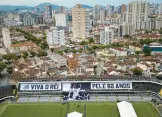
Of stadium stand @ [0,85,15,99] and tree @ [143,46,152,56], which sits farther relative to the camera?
tree @ [143,46,152,56]

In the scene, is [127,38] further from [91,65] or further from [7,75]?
[7,75]

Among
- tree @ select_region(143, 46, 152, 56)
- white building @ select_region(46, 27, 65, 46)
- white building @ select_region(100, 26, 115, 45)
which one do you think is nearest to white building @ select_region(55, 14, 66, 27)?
white building @ select_region(46, 27, 65, 46)

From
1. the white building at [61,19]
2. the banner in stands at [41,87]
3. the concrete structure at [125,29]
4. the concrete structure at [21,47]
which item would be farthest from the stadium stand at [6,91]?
the white building at [61,19]

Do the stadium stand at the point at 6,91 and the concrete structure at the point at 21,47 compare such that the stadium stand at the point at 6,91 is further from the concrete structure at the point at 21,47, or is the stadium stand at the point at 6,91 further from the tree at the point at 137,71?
the concrete structure at the point at 21,47

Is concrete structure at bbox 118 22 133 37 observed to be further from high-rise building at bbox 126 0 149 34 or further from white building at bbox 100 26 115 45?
white building at bbox 100 26 115 45

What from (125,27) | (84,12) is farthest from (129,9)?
(84,12)

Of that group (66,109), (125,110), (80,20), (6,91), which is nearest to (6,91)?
(6,91)

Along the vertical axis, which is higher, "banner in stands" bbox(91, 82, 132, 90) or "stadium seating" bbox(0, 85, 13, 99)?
"banner in stands" bbox(91, 82, 132, 90)
